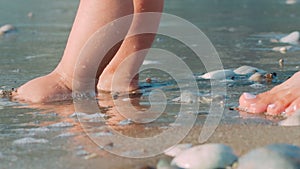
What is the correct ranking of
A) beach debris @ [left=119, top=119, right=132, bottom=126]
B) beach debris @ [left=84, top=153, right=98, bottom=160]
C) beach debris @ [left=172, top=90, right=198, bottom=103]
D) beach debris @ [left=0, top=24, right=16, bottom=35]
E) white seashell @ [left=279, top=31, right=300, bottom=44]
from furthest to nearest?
beach debris @ [left=0, top=24, right=16, bottom=35], white seashell @ [left=279, top=31, right=300, bottom=44], beach debris @ [left=172, top=90, right=198, bottom=103], beach debris @ [left=119, top=119, right=132, bottom=126], beach debris @ [left=84, top=153, right=98, bottom=160]

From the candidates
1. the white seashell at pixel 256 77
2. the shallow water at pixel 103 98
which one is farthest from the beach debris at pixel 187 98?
the white seashell at pixel 256 77

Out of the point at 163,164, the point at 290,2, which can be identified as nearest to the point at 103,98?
the point at 163,164

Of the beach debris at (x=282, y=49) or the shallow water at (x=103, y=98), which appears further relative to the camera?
the beach debris at (x=282, y=49)

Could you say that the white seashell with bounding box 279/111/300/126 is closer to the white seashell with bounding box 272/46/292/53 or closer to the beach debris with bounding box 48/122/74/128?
the beach debris with bounding box 48/122/74/128

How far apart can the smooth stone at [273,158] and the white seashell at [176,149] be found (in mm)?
269

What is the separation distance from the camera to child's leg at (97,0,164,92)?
3.05m

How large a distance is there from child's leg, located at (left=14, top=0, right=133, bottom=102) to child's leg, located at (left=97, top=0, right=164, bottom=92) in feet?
0.72

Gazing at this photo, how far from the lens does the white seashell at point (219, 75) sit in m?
3.19

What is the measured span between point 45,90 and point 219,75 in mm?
906

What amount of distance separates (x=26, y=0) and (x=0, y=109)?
220 inches

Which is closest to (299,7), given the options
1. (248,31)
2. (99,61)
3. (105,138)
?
(248,31)

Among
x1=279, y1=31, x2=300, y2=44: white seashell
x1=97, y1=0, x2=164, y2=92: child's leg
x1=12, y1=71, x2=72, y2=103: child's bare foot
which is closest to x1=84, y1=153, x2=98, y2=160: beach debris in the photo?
x1=12, y1=71, x2=72, y2=103: child's bare foot

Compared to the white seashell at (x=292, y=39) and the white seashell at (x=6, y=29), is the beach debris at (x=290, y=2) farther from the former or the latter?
the white seashell at (x=6, y=29)

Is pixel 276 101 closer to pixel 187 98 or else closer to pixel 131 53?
pixel 187 98
